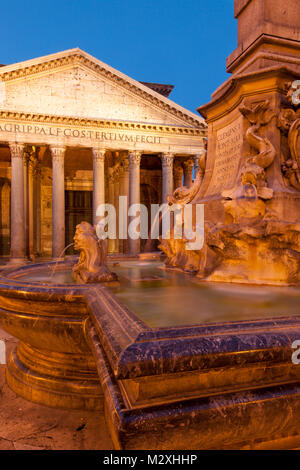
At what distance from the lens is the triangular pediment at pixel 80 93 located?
68.0ft

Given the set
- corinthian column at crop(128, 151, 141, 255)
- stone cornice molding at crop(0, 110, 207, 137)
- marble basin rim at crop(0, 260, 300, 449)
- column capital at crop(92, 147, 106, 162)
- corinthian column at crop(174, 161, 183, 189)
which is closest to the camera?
marble basin rim at crop(0, 260, 300, 449)

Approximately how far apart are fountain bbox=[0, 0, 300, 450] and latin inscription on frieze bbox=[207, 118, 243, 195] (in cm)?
3

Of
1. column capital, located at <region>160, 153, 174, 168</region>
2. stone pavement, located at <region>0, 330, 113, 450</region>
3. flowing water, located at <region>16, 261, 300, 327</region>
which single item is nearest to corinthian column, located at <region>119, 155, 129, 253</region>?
column capital, located at <region>160, 153, 174, 168</region>

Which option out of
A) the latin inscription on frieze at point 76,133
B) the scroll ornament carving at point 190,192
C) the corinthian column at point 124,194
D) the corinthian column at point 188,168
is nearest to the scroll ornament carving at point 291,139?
the scroll ornament carving at point 190,192

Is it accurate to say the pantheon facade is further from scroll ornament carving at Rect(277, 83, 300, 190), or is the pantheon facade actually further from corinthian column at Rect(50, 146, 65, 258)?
scroll ornament carving at Rect(277, 83, 300, 190)

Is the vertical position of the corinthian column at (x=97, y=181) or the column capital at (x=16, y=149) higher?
the column capital at (x=16, y=149)

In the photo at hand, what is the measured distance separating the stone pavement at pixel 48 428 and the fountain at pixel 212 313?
0.15 meters

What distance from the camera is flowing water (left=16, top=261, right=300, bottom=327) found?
255cm

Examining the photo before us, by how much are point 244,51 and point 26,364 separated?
5.60 m

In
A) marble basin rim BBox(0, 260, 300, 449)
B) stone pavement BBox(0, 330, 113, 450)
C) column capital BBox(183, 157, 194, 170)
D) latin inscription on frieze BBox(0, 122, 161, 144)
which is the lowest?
stone pavement BBox(0, 330, 113, 450)

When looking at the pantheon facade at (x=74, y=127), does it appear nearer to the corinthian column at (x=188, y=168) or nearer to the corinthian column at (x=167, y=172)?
the corinthian column at (x=167, y=172)

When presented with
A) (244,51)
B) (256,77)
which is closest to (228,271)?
(256,77)

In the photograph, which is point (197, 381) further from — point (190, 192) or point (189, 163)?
point (189, 163)

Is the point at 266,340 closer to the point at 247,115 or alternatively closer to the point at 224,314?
the point at 224,314
